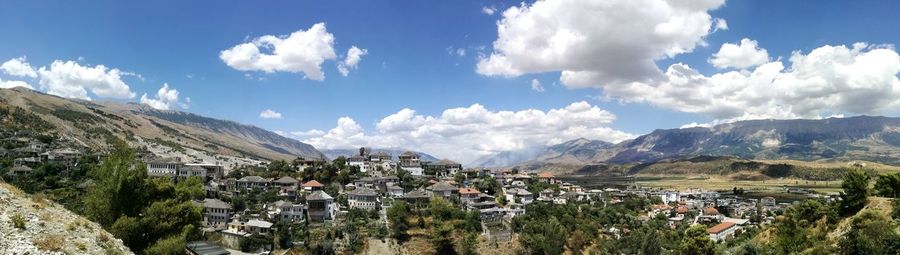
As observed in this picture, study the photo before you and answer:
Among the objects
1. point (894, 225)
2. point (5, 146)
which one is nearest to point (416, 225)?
point (894, 225)

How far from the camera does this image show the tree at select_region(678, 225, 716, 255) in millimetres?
50656

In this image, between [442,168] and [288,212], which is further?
[442,168]

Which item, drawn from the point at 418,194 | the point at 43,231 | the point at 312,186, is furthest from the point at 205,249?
the point at 418,194

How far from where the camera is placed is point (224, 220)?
2210 inches

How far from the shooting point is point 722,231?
7044 cm

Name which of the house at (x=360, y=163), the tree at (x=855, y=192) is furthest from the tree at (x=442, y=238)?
the tree at (x=855, y=192)

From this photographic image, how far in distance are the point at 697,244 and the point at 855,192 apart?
1359 centimetres

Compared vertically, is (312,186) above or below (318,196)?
above

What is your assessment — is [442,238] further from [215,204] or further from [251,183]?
[251,183]

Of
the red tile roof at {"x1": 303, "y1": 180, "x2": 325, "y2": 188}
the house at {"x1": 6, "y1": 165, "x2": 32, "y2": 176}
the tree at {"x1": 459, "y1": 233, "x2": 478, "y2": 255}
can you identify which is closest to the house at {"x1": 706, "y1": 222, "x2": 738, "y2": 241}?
the tree at {"x1": 459, "y1": 233, "x2": 478, "y2": 255}

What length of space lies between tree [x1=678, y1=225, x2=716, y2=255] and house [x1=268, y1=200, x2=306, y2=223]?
3939 centimetres

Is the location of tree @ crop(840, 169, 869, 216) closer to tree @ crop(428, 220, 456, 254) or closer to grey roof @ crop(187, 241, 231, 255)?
tree @ crop(428, 220, 456, 254)

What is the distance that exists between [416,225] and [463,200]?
1184 centimetres

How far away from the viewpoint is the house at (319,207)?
61.3 metres
